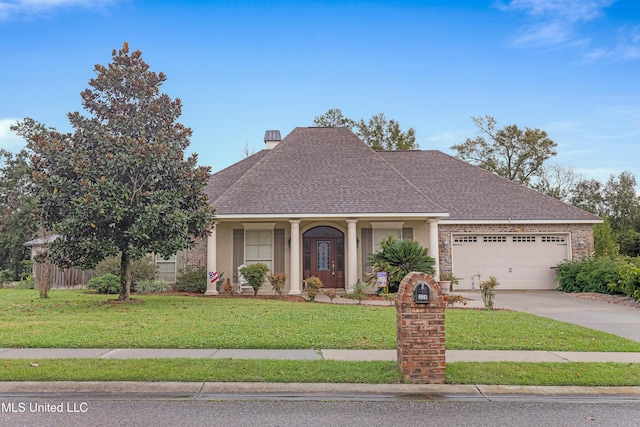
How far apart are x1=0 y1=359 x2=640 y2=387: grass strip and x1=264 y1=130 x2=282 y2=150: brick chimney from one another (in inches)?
742

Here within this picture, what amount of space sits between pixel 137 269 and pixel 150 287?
1.07 metres

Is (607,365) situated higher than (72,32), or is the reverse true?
(72,32)

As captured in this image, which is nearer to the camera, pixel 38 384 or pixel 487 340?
pixel 38 384

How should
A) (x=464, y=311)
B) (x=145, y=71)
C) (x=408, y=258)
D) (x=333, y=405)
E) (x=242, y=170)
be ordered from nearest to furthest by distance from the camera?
1. (x=333, y=405)
2. (x=464, y=311)
3. (x=145, y=71)
4. (x=408, y=258)
5. (x=242, y=170)

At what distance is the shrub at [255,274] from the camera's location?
1712 cm

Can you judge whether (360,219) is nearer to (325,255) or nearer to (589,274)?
(325,255)

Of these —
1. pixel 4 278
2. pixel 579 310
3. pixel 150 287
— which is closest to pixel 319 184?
pixel 150 287

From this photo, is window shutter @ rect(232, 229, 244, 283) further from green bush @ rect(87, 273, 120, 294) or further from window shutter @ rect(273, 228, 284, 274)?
green bush @ rect(87, 273, 120, 294)

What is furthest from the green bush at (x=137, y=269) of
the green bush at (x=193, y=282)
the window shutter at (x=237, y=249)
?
the window shutter at (x=237, y=249)

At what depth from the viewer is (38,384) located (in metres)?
5.91

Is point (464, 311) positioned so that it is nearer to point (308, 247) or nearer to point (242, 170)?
point (308, 247)

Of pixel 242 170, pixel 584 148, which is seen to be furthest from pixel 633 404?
pixel 584 148

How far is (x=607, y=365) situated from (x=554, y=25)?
1196 cm

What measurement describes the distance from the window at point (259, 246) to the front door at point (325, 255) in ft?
4.45
